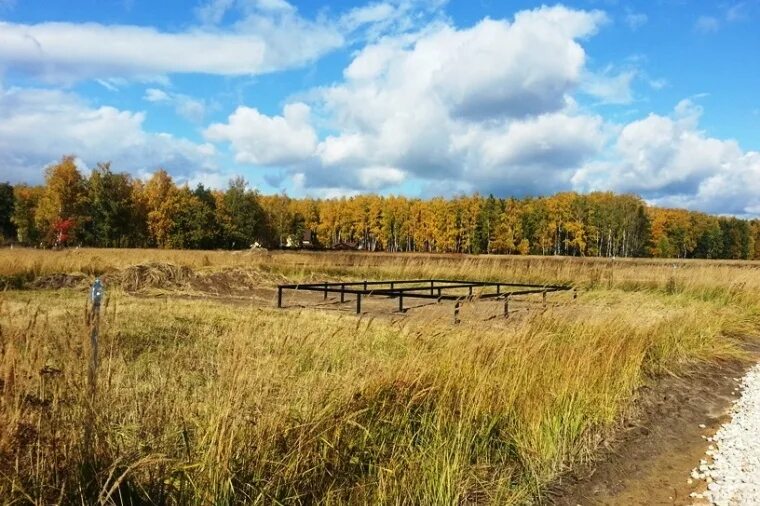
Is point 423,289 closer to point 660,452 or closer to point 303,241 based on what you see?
point 660,452

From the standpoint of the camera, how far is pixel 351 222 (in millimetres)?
101125

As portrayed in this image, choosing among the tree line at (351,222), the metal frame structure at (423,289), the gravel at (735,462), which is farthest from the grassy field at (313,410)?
the tree line at (351,222)

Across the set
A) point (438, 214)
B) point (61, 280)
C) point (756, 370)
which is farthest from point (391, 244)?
point (756, 370)

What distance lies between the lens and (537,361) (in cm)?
527

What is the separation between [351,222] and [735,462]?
96.8 metres

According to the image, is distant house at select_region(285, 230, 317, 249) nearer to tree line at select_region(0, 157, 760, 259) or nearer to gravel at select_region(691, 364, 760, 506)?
tree line at select_region(0, 157, 760, 259)

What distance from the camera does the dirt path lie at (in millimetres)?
4289

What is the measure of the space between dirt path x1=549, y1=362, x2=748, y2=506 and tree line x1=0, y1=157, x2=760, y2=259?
51.8 metres

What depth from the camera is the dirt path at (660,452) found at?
429 cm

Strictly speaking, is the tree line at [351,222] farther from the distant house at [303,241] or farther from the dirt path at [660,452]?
the dirt path at [660,452]

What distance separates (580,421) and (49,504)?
166 inches

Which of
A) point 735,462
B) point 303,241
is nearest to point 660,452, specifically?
point 735,462

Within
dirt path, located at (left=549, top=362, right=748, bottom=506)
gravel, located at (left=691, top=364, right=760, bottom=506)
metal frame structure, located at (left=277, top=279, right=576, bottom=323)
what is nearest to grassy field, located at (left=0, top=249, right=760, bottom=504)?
dirt path, located at (left=549, top=362, right=748, bottom=506)

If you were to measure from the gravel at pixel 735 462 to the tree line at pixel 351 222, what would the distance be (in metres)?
52.5
